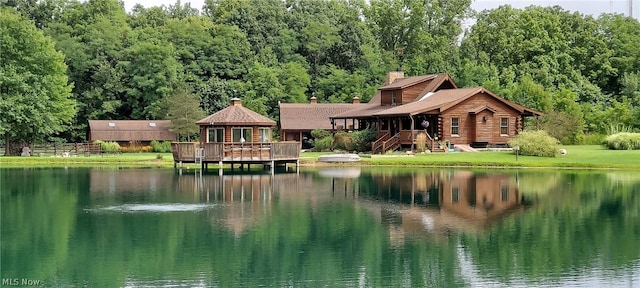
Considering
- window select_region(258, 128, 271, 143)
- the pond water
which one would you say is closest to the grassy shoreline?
window select_region(258, 128, 271, 143)

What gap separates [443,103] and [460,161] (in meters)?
9.16

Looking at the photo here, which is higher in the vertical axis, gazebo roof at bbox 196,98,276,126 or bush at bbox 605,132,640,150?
gazebo roof at bbox 196,98,276,126

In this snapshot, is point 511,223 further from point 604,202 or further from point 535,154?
point 535,154

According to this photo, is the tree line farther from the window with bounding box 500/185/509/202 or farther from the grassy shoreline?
the window with bounding box 500/185/509/202

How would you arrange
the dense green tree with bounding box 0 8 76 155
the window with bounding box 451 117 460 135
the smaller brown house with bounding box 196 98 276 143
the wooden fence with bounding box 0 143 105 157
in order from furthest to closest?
the wooden fence with bounding box 0 143 105 157 < the dense green tree with bounding box 0 8 76 155 < the window with bounding box 451 117 460 135 < the smaller brown house with bounding box 196 98 276 143

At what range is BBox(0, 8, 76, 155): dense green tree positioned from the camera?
53.9 meters

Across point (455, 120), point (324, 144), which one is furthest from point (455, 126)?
point (324, 144)

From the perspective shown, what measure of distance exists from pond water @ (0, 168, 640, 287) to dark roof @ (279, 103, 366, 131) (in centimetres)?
3191

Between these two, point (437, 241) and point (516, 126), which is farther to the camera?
point (516, 126)

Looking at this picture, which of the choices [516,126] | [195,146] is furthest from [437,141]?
[195,146]

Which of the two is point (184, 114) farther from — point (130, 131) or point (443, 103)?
point (443, 103)

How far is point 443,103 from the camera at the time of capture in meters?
→ 53.0

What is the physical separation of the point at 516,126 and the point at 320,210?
1289 inches

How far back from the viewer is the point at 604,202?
26.5 metres
